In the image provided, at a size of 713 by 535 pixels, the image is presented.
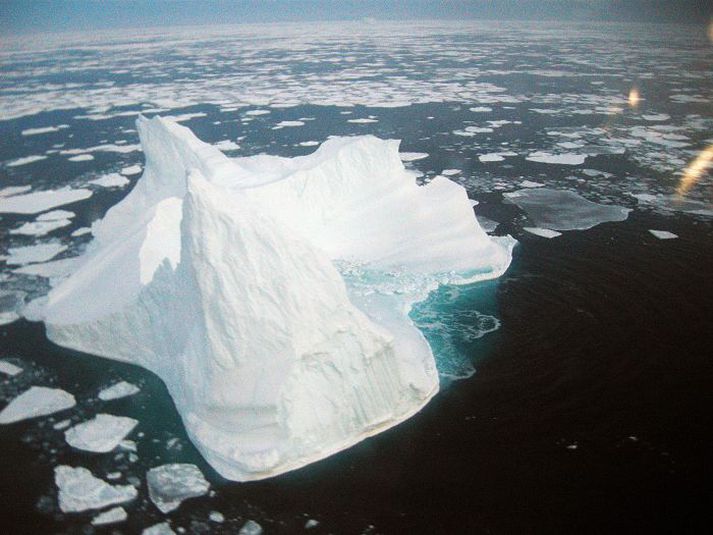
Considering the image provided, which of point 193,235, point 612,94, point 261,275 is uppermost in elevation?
point 193,235

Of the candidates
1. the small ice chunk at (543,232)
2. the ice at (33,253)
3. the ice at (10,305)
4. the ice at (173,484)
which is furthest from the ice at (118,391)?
the small ice chunk at (543,232)

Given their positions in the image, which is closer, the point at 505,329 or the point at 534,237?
the point at 505,329

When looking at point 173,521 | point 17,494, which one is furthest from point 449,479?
point 17,494

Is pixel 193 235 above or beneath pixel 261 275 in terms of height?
above

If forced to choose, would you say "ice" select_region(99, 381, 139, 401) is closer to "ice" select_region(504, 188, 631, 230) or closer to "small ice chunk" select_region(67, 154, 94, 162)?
"ice" select_region(504, 188, 631, 230)

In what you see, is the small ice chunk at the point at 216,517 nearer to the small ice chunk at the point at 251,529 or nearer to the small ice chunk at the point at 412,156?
the small ice chunk at the point at 251,529

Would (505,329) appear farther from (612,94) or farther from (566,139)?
(612,94)

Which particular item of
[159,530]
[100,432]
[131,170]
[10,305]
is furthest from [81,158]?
[159,530]

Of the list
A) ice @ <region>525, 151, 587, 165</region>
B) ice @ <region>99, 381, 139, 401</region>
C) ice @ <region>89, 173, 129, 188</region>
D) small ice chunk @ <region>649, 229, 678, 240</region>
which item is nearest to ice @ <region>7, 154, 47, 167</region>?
ice @ <region>89, 173, 129, 188</region>

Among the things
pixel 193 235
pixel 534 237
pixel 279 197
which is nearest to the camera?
pixel 193 235
